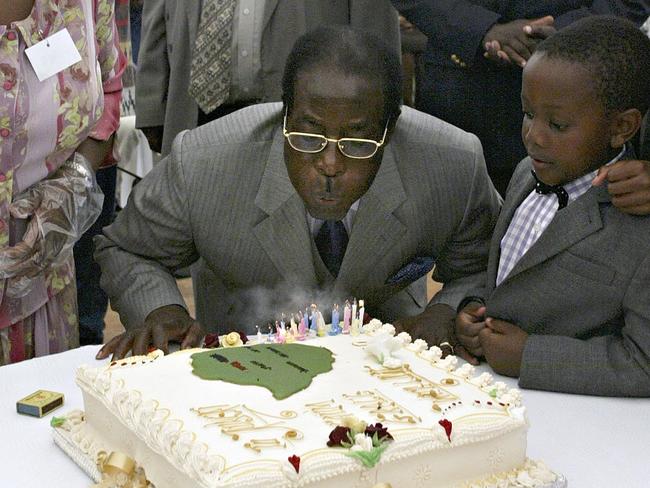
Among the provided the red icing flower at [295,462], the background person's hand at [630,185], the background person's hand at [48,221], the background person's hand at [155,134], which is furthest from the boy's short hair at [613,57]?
the background person's hand at [155,134]

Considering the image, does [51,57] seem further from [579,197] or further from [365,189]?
[579,197]

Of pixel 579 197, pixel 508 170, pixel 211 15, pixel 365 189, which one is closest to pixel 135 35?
pixel 211 15

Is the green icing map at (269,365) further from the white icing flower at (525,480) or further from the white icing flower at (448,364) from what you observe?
the white icing flower at (525,480)

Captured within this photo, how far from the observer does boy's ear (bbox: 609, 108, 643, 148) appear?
6.41 feet

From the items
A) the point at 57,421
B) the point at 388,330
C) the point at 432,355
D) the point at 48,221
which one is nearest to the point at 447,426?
the point at 432,355

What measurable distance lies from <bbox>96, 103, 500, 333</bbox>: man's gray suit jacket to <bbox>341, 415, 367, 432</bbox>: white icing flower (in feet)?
2.75

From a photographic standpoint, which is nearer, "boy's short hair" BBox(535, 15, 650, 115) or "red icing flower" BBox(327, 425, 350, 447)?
"red icing flower" BBox(327, 425, 350, 447)

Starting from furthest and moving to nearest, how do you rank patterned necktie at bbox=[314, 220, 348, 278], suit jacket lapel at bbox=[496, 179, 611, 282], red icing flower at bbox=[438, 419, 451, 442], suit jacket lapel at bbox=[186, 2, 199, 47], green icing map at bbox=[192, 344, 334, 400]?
suit jacket lapel at bbox=[186, 2, 199, 47], patterned necktie at bbox=[314, 220, 348, 278], suit jacket lapel at bbox=[496, 179, 611, 282], green icing map at bbox=[192, 344, 334, 400], red icing flower at bbox=[438, 419, 451, 442]

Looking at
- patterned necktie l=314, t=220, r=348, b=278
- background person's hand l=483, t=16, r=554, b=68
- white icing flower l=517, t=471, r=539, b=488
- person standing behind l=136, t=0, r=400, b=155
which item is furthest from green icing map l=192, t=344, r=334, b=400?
person standing behind l=136, t=0, r=400, b=155

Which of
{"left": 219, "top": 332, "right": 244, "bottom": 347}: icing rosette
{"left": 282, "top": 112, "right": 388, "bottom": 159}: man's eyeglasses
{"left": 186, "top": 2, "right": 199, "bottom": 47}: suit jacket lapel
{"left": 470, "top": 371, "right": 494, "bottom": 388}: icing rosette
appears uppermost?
{"left": 186, "top": 2, "right": 199, "bottom": 47}: suit jacket lapel

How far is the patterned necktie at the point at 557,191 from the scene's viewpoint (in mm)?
2010

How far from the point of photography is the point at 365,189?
220cm

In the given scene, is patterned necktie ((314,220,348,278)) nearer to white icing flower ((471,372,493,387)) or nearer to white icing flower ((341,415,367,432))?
white icing flower ((471,372,493,387))

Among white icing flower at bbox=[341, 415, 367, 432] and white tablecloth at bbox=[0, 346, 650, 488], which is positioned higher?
white icing flower at bbox=[341, 415, 367, 432]
